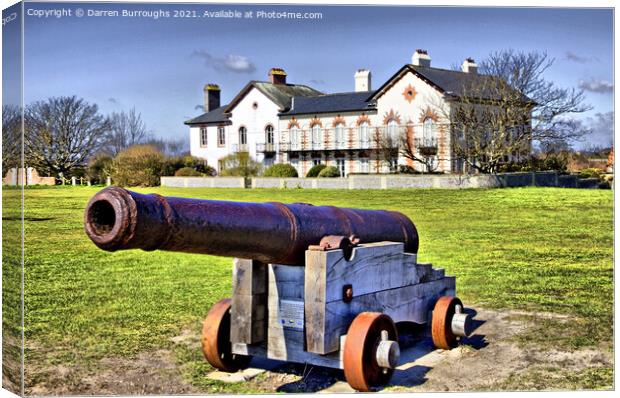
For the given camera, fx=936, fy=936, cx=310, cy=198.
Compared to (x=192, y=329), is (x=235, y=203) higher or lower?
higher

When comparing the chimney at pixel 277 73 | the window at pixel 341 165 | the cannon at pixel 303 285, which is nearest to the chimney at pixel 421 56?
the chimney at pixel 277 73

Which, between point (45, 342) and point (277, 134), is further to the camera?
point (277, 134)

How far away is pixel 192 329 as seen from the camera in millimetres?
9914

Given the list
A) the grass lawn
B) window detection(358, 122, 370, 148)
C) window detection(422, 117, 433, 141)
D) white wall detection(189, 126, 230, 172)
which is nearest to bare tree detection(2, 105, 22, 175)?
the grass lawn

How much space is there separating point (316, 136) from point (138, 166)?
1312cm

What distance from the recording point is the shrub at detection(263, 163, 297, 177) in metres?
19.5

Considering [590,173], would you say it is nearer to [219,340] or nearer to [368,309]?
[368,309]

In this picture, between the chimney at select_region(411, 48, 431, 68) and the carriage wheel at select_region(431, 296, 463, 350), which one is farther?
the chimney at select_region(411, 48, 431, 68)

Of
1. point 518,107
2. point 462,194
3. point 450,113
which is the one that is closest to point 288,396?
point 462,194

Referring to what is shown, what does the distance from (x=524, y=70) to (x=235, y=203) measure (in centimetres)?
534

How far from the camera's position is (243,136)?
25.8 meters

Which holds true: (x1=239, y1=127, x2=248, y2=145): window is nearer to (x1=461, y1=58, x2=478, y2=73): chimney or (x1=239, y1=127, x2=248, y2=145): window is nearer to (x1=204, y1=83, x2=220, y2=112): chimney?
(x1=204, y1=83, x2=220, y2=112): chimney

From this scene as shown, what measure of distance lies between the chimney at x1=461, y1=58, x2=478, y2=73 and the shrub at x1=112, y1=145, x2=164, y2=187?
4.23m

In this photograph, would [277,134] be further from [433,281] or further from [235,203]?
[235,203]
